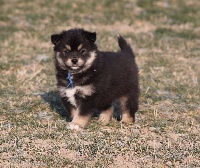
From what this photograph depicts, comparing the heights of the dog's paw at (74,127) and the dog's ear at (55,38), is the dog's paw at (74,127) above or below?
below

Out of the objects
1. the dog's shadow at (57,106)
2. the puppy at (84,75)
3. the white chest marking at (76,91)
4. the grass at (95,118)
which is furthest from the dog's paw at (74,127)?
the dog's shadow at (57,106)

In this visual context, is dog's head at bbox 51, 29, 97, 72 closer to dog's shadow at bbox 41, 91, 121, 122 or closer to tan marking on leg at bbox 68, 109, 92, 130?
tan marking on leg at bbox 68, 109, 92, 130

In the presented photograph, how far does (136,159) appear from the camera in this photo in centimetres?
555

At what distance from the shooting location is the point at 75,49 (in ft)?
21.9

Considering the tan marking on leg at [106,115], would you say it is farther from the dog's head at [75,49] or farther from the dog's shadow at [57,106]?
the dog's head at [75,49]

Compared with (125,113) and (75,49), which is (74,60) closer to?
(75,49)

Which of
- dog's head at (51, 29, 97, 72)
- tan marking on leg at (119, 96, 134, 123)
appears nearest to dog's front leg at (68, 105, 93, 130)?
dog's head at (51, 29, 97, 72)

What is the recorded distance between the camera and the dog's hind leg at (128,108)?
721 centimetres

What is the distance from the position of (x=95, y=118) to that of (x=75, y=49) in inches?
54.7

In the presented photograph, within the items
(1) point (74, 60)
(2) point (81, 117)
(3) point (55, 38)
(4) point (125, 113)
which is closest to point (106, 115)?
(4) point (125, 113)

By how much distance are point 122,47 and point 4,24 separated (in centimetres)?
865

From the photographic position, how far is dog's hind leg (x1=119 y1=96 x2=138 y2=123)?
7211 millimetres

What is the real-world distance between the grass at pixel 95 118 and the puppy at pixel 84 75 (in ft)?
1.12

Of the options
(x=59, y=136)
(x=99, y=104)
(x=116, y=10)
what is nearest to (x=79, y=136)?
(x=59, y=136)
